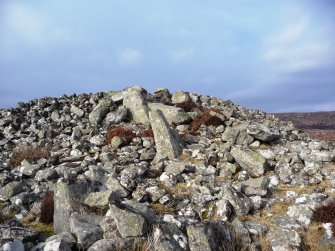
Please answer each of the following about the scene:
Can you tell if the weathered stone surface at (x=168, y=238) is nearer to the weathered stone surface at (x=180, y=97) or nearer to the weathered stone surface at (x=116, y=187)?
the weathered stone surface at (x=116, y=187)

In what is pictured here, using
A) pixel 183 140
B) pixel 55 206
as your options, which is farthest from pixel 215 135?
pixel 55 206

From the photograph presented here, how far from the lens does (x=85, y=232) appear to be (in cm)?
948

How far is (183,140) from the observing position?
20938 mm

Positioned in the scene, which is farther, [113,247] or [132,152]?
[132,152]

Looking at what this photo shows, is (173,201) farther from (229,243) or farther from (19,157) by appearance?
(19,157)

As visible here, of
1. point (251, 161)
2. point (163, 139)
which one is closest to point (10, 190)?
point (163, 139)

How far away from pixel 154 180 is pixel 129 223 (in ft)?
19.5

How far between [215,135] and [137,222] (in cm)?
1312

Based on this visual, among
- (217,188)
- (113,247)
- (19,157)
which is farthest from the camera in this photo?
(19,157)

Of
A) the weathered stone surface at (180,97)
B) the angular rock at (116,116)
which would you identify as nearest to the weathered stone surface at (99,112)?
the angular rock at (116,116)

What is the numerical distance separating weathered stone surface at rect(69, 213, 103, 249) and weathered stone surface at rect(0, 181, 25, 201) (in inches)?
226

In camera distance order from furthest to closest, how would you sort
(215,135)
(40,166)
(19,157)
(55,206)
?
(215,135), (19,157), (40,166), (55,206)

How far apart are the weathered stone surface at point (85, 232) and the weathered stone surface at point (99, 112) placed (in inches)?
598

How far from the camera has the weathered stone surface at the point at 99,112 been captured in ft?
82.2
